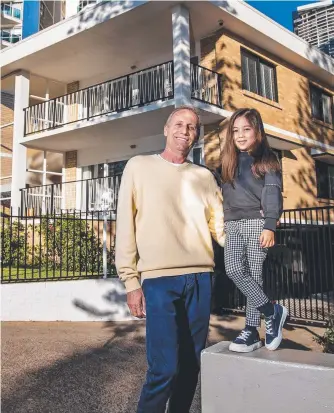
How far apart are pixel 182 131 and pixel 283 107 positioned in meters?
11.5

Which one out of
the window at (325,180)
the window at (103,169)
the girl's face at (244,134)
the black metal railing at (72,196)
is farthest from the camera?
the window at (325,180)

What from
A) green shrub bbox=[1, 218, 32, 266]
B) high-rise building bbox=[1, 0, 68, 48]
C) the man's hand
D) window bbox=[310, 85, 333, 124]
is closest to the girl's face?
the man's hand

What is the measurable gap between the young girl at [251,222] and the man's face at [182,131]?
1.36 ft

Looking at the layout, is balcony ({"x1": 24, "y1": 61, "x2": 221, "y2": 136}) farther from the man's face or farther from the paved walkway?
the man's face

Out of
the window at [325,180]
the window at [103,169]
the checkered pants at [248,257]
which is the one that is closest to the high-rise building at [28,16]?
the window at [103,169]

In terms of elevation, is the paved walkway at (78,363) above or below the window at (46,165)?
below

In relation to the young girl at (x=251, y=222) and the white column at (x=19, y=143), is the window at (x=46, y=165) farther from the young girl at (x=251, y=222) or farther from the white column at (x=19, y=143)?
the young girl at (x=251, y=222)

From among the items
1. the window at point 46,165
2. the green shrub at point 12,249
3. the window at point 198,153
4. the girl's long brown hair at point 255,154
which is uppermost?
the window at point 46,165

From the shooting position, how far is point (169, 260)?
2172 mm

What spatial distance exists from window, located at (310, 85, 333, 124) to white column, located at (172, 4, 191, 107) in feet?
22.1

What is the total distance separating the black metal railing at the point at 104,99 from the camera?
11.4 metres

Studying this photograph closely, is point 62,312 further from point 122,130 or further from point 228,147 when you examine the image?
point 122,130

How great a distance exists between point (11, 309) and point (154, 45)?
8899 mm

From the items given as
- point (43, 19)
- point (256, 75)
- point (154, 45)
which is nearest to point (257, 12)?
point (256, 75)
